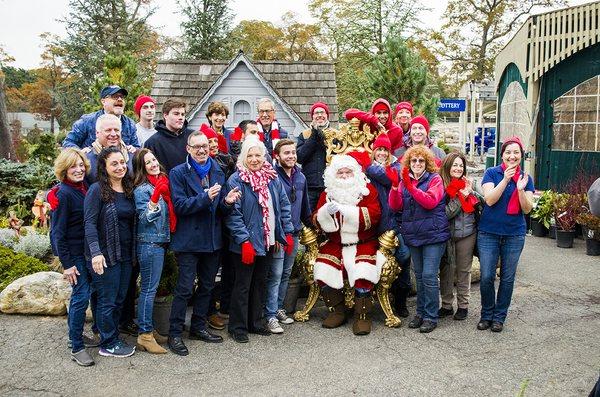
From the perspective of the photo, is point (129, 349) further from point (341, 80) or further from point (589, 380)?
point (341, 80)

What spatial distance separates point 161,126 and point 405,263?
2.92 m

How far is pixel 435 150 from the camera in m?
6.56

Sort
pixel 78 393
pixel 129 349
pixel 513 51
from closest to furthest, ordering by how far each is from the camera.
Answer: pixel 78 393 → pixel 129 349 → pixel 513 51

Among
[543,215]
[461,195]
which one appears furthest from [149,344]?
[543,215]

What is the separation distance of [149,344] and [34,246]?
10.3ft

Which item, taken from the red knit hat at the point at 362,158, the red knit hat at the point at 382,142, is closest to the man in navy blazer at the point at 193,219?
the red knit hat at the point at 362,158

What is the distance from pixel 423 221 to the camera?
217 inches

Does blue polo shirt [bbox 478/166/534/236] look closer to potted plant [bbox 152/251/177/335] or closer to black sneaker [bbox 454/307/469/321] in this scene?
black sneaker [bbox 454/307/469/321]

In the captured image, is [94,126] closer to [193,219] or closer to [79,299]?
[193,219]

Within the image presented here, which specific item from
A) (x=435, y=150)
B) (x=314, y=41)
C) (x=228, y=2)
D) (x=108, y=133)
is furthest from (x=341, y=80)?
(x=108, y=133)

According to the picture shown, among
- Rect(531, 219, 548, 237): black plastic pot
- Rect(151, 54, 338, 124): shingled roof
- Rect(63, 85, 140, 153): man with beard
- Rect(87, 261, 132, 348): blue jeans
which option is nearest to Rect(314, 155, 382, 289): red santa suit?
Rect(87, 261, 132, 348): blue jeans

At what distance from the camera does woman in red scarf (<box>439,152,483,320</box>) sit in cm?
574

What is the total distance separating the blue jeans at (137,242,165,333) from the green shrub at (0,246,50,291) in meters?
2.33

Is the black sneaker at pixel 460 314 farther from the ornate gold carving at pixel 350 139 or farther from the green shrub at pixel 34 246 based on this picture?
the green shrub at pixel 34 246
